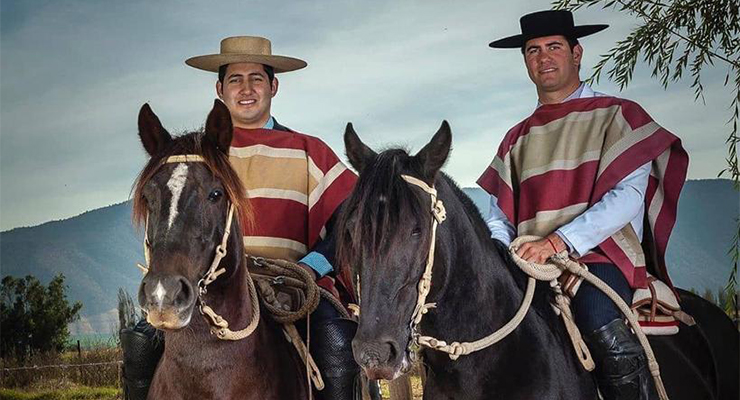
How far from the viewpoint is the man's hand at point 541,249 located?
3.73 meters

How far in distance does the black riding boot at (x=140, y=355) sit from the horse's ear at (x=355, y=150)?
132 cm

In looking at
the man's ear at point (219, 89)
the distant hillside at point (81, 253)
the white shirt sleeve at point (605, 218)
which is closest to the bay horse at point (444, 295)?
the white shirt sleeve at point (605, 218)

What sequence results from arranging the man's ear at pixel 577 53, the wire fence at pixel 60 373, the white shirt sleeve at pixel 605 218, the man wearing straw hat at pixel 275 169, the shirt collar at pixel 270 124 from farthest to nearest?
the wire fence at pixel 60 373, the shirt collar at pixel 270 124, the man wearing straw hat at pixel 275 169, the man's ear at pixel 577 53, the white shirt sleeve at pixel 605 218

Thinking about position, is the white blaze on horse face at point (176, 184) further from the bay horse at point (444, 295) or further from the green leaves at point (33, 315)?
the green leaves at point (33, 315)

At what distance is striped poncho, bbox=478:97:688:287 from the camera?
4.02 meters

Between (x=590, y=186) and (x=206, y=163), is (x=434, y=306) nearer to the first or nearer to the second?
(x=206, y=163)

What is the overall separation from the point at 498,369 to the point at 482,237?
0.56 metres

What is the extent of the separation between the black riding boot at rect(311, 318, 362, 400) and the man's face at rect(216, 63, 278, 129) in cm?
132

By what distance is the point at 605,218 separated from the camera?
12.5 feet

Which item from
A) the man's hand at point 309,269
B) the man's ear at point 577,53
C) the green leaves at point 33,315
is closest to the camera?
the man's hand at point 309,269

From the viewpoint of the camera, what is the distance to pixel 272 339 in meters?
3.93

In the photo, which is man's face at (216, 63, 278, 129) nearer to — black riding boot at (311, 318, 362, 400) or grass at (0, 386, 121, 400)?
black riding boot at (311, 318, 362, 400)

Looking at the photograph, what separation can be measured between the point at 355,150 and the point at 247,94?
5.16ft

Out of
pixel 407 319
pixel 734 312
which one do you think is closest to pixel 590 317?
pixel 407 319
